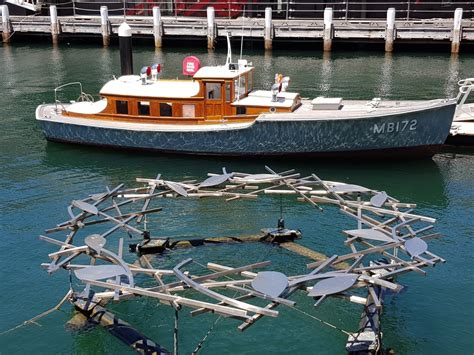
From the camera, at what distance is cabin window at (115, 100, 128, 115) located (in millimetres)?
25500

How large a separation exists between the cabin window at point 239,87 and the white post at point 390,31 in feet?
84.4

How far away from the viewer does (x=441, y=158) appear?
25.6 metres

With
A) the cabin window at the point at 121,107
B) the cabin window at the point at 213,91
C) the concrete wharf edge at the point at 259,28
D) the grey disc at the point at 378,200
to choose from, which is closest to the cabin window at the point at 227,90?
the cabin window at the point at 213,91

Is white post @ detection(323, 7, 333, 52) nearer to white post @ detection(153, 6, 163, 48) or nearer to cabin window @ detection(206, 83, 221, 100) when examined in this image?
white post @ detection(153, 6, 163, 48)

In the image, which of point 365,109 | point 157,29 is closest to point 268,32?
point 157,29

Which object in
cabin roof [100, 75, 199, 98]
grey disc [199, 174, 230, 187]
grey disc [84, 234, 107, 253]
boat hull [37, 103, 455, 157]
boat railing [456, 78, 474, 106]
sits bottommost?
boat hull [37, 103, 455, 157]

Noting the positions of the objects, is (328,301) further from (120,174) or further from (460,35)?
(460,35)

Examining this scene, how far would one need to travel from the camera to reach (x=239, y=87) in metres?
24.5

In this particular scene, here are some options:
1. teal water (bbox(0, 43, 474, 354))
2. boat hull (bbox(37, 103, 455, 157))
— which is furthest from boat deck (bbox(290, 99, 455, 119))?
teal water (bbox(0, 43, 474, 354))

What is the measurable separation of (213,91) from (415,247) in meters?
13.7

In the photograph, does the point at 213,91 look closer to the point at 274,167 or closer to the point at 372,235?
the point at 274,167

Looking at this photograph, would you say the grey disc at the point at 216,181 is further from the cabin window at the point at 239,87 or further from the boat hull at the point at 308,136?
the cabin window at the point at 239,87

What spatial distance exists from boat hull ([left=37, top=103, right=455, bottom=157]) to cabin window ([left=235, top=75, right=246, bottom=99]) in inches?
50.7

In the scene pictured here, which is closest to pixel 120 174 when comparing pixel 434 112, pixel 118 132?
pixel 118 132
